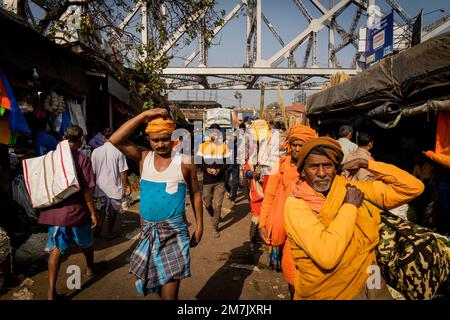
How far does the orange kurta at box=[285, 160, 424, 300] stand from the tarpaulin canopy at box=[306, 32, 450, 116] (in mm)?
1780

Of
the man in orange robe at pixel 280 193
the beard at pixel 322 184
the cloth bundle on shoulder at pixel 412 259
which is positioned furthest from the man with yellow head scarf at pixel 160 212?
the cloth bundle on shoulder at pixel 412 259

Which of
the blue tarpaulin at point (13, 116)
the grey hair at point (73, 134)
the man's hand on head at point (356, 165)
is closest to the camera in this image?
the man's hand on head at point (356, 165)

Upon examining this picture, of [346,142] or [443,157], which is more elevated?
[346,142]

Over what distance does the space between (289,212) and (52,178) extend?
2.83m

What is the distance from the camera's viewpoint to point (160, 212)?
248cm

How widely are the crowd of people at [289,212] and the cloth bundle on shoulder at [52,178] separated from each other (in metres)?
0.14

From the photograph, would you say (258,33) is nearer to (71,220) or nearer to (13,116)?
(13,116)

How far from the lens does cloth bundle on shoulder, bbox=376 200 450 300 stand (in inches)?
69.9

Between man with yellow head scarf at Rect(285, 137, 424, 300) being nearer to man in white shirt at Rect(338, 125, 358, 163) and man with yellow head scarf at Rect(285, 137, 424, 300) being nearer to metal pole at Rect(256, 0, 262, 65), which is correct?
man in white shirt at Rect(338, 125, 358, 163)

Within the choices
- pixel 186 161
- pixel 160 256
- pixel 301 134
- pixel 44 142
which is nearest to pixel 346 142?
pixel 301 134

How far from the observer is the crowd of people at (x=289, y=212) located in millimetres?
1699

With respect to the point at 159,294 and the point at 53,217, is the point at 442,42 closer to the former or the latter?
the point at 159,294

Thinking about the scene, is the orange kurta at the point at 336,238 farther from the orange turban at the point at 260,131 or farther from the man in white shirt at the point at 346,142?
the orange turban at the point at 260,131

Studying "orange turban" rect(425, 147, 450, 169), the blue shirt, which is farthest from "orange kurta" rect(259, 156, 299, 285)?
the blue shirt
